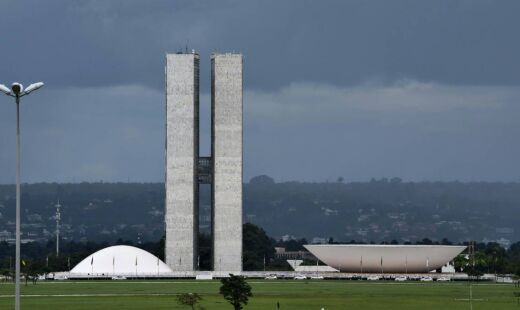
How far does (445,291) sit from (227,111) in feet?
191

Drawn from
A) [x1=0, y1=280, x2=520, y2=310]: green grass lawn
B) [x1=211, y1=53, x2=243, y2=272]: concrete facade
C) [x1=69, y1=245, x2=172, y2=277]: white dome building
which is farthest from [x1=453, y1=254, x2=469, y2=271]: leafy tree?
[x1=0, y1=280, x2=520, y2=310]: green grass lawn

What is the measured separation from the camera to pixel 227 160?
163 metres

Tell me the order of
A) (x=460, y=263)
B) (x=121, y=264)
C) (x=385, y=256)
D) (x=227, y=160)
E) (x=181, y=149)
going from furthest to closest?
(x=460, y=263), (x=385, y=256), (x=181, y=149), (x=121, y=264), (x=227, y=160)

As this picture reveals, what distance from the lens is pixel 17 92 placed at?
48.1 meters

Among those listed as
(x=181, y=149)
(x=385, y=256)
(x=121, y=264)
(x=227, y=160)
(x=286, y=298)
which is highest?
(x=181, y=149)

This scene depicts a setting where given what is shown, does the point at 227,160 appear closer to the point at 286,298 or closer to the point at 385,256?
the point at 385,256

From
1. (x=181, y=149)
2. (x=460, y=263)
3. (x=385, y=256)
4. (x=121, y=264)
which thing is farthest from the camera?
(x=460, y=263)

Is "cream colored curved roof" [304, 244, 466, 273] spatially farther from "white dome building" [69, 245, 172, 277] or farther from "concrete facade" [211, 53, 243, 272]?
"white dome building" [69, 245, 172, 277]

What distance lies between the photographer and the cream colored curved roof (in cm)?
16300

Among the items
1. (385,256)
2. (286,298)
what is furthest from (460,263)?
(286,298)

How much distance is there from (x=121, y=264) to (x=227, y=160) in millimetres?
16341

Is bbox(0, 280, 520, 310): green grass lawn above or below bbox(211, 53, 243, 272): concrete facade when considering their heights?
below

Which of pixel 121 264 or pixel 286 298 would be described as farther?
pixel 121 264

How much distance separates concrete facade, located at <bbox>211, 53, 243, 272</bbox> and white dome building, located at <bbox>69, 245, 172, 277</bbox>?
6.76 meters
